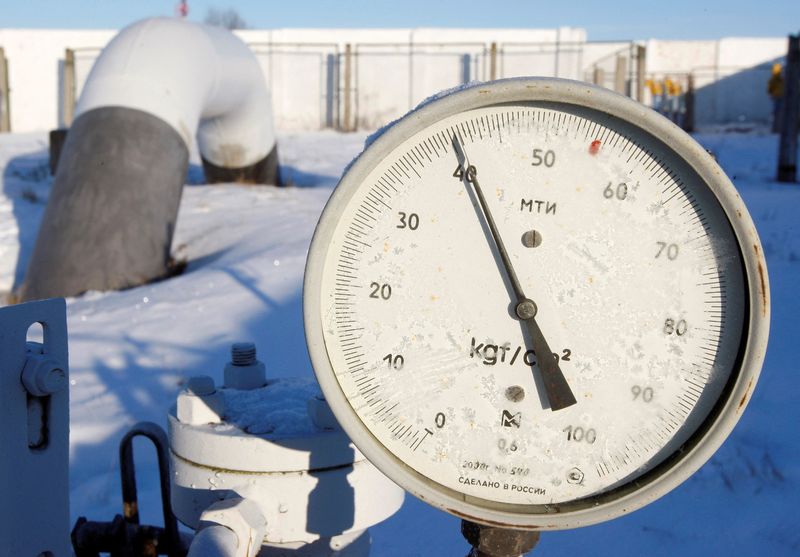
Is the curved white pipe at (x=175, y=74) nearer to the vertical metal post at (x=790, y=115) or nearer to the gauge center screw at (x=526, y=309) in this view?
the gauge center screw at (x=526, y=309)

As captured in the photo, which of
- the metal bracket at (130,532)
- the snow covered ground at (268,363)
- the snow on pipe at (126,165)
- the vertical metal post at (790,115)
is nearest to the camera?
the metal bracket at (130,532)

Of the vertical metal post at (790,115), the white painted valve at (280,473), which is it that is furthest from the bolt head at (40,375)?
the vertical metal post at (790,115)

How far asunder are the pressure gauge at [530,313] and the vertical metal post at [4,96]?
14.1 m

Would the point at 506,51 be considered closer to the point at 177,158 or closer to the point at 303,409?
the point at 177,158

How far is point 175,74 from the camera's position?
4.49m

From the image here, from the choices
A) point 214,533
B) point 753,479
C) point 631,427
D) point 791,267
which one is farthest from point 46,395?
point 791,267

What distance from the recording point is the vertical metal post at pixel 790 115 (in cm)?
650

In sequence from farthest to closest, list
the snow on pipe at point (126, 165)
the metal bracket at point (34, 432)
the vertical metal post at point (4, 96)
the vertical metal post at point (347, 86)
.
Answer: the vertical metal post at point (347, 86)
the vertical metal post at point (4, 96)
the snow on pipe at point (126, 165)
the metal bracket at point (34, 432)

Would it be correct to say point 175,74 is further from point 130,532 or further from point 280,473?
point 280,473

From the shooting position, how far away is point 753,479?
7.25ft

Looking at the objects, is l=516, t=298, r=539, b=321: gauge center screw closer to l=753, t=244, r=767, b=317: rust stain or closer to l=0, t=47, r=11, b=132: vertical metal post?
l=753, t=244, r=767, b=317: rust stain

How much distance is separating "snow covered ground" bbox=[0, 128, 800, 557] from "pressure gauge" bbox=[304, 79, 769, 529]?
3.12 ft

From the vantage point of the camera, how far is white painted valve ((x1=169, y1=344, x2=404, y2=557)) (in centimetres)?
Result: 129

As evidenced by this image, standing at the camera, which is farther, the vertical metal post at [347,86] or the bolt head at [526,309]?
the vertical metal post at [347,86]
